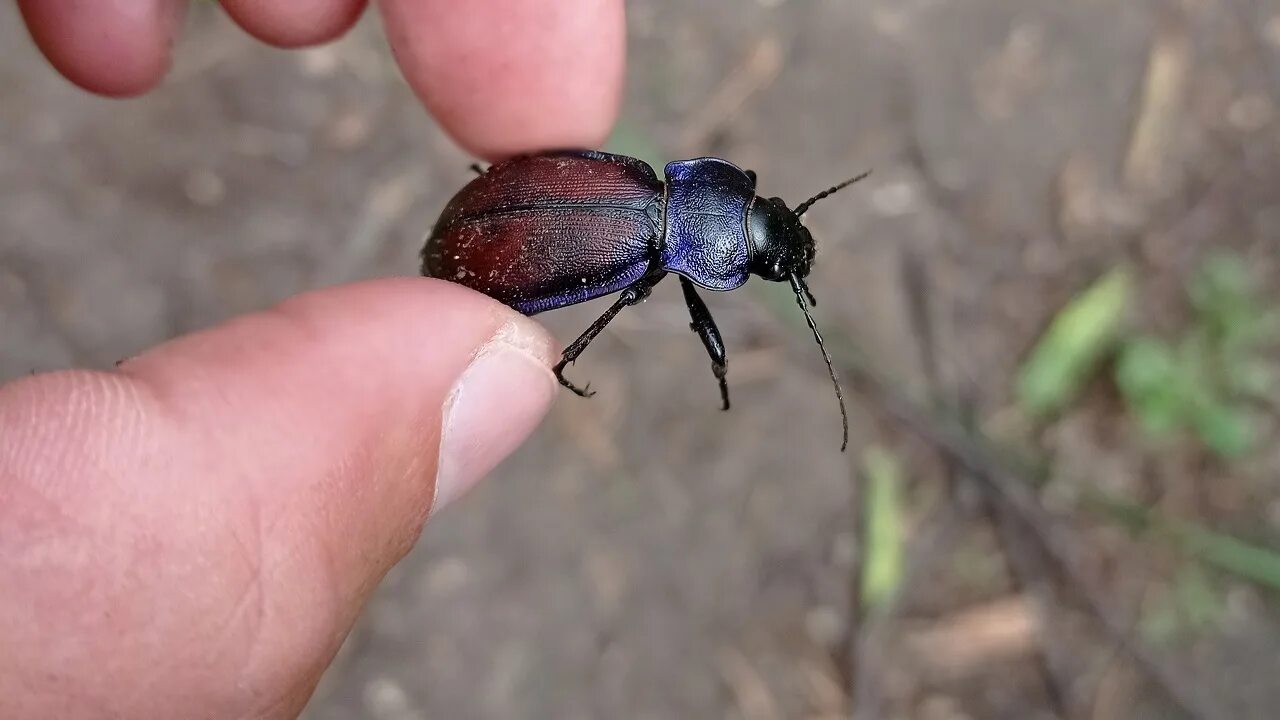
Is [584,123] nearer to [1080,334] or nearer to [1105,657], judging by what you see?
[1080,334]

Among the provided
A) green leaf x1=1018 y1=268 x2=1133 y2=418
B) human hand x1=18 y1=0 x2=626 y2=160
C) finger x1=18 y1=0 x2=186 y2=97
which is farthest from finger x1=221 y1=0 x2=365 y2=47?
green leaf x1=1018 y1=268 x2=1133 y2=418

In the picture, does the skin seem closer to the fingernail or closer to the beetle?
the fingernail

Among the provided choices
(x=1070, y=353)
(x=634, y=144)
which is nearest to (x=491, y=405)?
(x=634, y=144)

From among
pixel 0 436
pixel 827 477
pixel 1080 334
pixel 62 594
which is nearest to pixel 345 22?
pixel 0 436

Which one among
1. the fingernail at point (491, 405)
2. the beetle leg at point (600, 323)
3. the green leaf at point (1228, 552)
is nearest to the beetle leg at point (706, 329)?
the beetle leg at point (600, 323)

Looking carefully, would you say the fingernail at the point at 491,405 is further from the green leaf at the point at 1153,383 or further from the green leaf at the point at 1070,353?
the green leaf at the point at 1153,383

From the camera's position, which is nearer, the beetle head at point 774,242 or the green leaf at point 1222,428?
the beetle head at point 774,242
